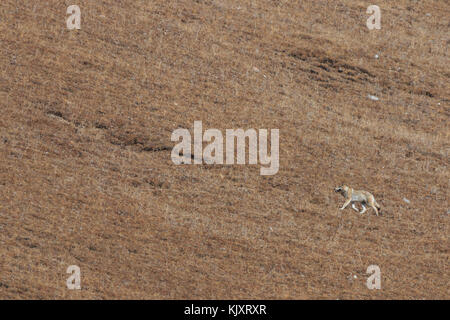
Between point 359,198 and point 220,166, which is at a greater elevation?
point 220,166

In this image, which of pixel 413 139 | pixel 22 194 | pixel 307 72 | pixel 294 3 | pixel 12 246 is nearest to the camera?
pixel 12 246

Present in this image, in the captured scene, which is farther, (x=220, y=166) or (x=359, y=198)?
(x=220, y=166)

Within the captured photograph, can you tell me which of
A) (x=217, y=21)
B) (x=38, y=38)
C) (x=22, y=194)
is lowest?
(x=22, y=194)

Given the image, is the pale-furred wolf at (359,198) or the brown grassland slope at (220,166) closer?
the brown grassland slope at (220,166)

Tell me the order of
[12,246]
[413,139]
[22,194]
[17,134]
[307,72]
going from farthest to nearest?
[307,72] < [413,139] < [17,134] < [22,194] < [12,246]

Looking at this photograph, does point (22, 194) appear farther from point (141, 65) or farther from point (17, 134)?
point (141, 65)

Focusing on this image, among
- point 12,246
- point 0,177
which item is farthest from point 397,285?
point 0,177

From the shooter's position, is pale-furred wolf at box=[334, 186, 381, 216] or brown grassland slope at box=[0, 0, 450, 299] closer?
brown grassland slope at box=[0, 0, 450, 299]

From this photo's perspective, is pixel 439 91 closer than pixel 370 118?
No
